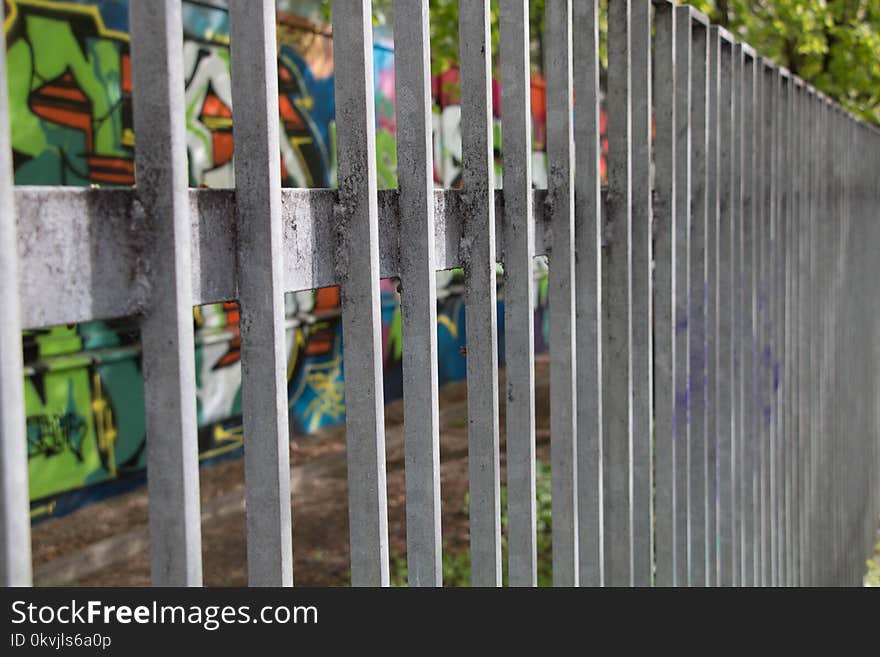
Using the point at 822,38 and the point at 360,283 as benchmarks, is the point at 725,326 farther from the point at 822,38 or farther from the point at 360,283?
the point at 822,38

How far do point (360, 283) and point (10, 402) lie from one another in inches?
23.2

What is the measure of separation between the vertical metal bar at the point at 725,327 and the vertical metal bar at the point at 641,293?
26.0 inches

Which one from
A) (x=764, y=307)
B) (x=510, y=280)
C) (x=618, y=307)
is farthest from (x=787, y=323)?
(x=510, y=280)

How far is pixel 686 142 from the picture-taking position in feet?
9.40

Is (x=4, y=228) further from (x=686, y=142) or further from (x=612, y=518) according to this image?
(x=686, y=142)

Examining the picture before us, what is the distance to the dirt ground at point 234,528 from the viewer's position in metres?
6.04

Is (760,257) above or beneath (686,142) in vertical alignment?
beneath

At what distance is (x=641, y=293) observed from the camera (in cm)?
256

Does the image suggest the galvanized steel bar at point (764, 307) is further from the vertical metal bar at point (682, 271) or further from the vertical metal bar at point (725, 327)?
the vertical metal bar at point (682, 271)

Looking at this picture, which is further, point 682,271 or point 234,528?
point 234,528

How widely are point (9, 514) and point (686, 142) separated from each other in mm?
2260

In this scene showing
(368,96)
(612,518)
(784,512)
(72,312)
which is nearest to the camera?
(72,312)

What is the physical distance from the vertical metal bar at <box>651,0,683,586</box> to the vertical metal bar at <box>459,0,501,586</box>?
1.05m

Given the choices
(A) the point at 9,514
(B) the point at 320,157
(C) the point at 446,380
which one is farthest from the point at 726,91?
(C) the point at 446,380
